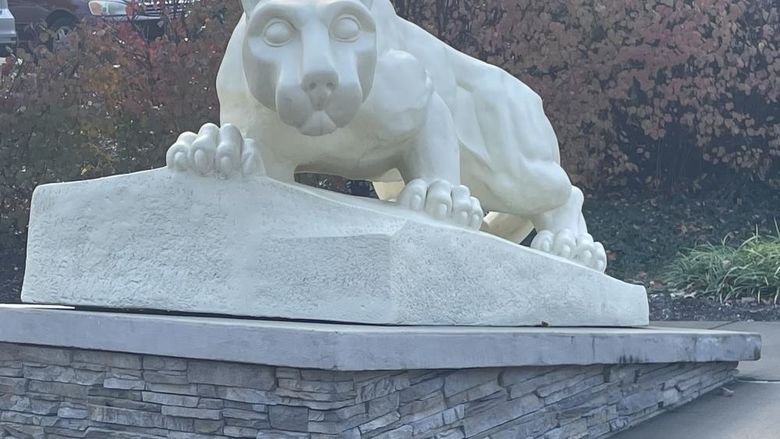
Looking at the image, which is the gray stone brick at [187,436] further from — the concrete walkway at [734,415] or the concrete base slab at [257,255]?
the concrete walkway at [734,415]

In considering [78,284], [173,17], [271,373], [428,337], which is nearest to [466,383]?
[428,337]

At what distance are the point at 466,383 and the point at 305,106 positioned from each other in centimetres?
106

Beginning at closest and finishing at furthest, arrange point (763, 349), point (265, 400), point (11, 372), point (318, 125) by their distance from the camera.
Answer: point (265, 400) < point (318, 125) < point (11, 372) < point (763, 349)

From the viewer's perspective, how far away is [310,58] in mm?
3553

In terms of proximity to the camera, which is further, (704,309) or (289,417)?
(704,309)

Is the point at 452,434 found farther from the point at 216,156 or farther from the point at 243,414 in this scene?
the point at 216,156

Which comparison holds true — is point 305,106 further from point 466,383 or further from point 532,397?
point 532,397

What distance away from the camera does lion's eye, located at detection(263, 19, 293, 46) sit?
11.9 ft

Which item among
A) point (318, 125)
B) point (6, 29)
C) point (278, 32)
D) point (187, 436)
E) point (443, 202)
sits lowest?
point (187, 436)

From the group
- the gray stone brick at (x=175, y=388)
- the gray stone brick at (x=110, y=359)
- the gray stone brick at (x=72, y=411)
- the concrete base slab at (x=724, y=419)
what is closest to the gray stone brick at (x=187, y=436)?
the gray stone brick at (x=175, y=388)

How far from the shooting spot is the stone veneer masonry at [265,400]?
3303mm

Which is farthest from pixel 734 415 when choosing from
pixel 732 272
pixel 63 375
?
pixel 732 272

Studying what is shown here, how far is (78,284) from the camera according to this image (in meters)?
3.92

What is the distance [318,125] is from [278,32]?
0.32 m
